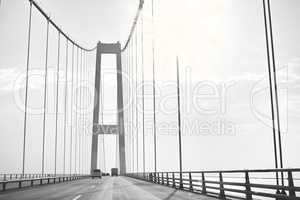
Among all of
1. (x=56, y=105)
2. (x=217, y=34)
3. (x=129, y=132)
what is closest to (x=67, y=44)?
(x=56, y=105)

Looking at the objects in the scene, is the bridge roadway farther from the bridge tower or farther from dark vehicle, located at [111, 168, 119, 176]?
dark vehicle, located at [111, 168, 119, 176]

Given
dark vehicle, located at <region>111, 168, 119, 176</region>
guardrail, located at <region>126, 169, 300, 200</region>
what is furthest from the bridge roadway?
dark vehicle, located at <region>111, 168, 119, 176</region>

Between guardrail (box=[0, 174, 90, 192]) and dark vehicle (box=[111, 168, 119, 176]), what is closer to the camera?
guardrail (box=[0, 174, 90, 192])

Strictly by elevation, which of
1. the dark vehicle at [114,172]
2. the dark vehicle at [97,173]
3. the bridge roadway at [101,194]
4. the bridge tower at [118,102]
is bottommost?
the dark vehicle at [114,172]

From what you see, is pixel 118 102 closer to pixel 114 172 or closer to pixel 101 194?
pixel 114 172

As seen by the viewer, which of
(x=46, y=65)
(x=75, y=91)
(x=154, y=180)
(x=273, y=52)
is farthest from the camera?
(x=75, y=91)

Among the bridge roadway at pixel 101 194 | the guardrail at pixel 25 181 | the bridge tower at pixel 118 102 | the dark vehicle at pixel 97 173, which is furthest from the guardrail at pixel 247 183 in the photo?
the bridge tower at pixel 118 102

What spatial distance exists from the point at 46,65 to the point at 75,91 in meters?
25.8

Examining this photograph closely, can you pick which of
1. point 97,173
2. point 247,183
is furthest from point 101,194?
point 97,173

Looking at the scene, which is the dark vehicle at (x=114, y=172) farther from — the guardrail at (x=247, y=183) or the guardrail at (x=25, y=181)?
the guardrail at (x=247, y=183)

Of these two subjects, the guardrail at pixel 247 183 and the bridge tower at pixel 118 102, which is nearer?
the guardrail at pixel 247 183

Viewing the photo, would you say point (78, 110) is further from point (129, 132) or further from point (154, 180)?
point (154, 180)

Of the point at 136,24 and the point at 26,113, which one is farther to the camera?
the point at 136,24

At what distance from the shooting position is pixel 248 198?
11.1 meters
